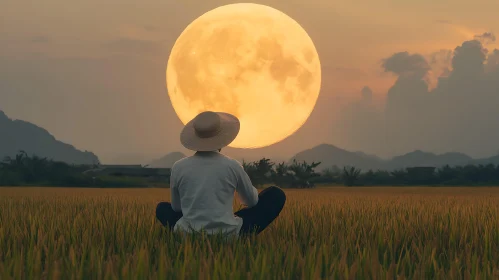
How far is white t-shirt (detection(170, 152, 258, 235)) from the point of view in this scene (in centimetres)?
461

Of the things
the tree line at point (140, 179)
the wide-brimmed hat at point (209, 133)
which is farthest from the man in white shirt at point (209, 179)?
the tree line at point (140, 179)

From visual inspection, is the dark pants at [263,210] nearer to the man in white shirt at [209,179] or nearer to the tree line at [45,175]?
the man in white shirt at [209,179]

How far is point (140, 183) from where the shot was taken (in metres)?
30.2

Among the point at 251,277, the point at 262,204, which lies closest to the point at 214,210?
the point at 262,204

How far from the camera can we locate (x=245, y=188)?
470cm

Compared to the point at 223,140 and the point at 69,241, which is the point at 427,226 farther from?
the point at 69,241

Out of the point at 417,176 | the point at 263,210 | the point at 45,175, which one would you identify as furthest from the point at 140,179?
the point at 263,210

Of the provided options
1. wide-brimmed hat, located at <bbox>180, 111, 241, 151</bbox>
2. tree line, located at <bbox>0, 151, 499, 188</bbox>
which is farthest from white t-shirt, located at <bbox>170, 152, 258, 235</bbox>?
tree line, located at <bbox>0, 151, 499, 188</bbox>

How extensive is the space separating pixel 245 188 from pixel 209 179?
12.7 inches

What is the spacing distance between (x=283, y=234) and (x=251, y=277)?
98.8 inches

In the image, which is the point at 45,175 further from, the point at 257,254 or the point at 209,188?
the point at 257,254

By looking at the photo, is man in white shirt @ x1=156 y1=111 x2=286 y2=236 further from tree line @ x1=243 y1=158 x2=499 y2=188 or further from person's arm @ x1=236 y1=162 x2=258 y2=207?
tree line @ x1=243 y1=158 x2=499 y2=188

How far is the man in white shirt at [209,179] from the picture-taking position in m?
4.62

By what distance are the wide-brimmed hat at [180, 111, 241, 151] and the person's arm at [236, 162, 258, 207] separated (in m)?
0.25
